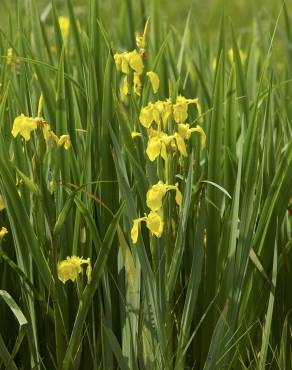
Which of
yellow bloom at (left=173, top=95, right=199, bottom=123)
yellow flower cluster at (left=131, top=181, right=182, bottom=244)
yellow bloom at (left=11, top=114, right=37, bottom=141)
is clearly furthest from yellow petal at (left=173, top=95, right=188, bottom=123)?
yellow bloom at (left=11, top=114, right=37, bottom=141)

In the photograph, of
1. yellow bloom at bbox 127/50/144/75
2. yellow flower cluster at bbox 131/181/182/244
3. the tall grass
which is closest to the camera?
yellow flower cluster at bbox 131/181/182/244

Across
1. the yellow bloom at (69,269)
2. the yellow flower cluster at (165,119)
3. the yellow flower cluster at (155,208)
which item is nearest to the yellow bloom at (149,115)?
the yellow flower cluster at (165,119)

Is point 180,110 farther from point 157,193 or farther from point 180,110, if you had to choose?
point 157,193

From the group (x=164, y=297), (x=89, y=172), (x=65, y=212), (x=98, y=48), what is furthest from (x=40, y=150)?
(x=98, y=48)

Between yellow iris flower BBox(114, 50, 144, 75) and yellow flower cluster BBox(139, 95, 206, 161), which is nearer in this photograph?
yellow flower cluster BBox(139, 95, 206, 161)

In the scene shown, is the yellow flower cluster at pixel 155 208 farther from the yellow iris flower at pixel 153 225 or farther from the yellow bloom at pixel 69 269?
the yellow bloom at pixel 69 269

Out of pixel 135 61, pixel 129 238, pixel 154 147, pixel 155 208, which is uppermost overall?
pixel 135 61

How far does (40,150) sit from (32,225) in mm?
290

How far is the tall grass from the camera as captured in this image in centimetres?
158

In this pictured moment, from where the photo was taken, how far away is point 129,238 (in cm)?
169

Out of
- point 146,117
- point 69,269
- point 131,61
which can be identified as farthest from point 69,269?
point 131,61

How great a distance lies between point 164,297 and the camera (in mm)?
1555

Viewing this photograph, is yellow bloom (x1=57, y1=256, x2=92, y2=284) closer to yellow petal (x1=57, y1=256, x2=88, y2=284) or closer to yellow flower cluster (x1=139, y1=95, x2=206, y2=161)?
yellow petal (x1=57, y1=256, x2=88, y2=284)

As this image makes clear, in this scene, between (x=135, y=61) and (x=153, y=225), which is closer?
(x=153, y=225)
